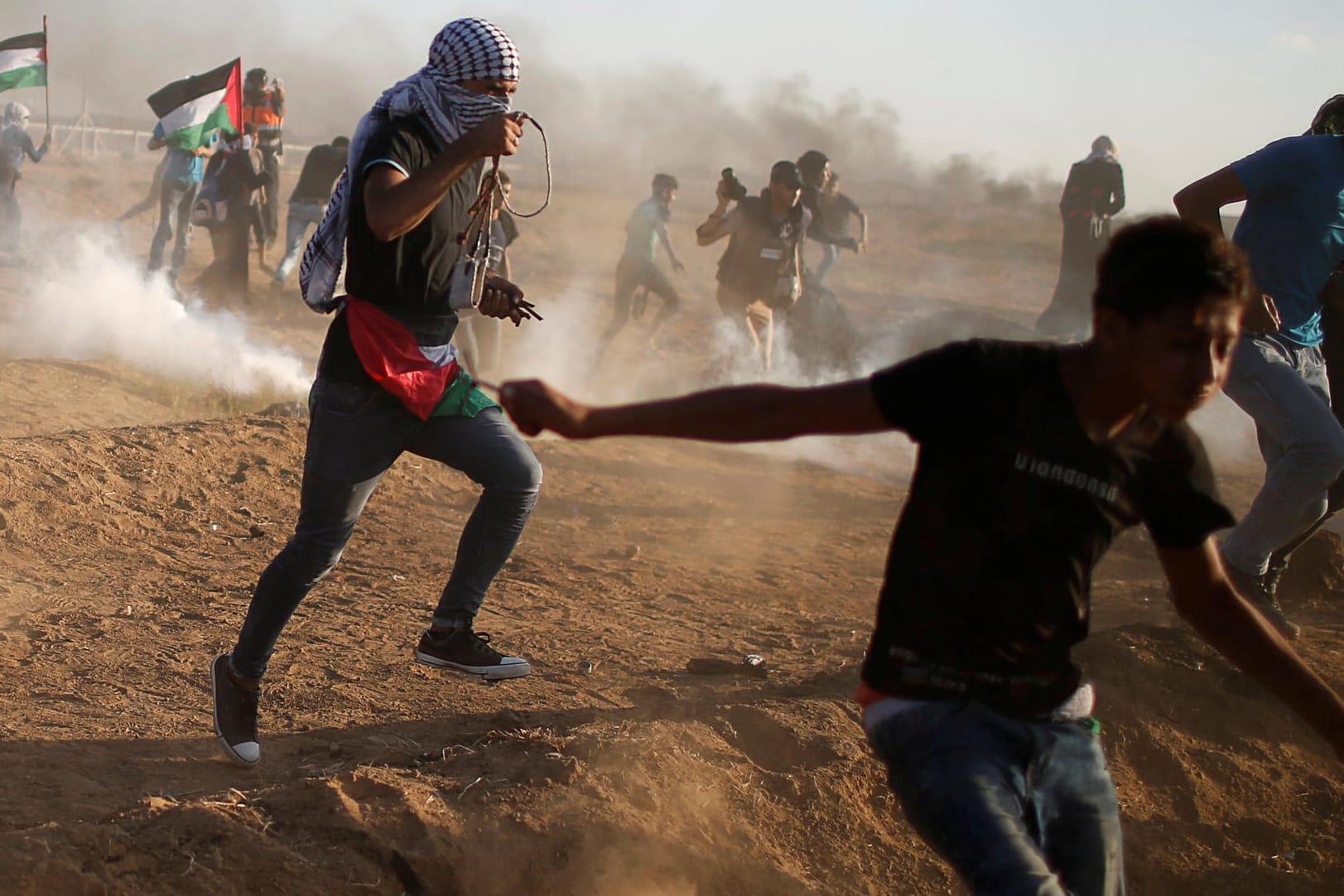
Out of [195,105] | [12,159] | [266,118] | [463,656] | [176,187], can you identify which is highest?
[266,118]

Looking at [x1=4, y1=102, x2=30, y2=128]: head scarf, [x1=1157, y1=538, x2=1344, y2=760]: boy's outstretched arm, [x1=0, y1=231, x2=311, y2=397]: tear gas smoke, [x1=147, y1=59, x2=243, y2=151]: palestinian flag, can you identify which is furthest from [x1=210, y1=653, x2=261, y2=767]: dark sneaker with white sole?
[x1=4, y1=102, x2=30, y2=128]: head scarf

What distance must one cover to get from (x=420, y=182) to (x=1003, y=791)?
6.70ft

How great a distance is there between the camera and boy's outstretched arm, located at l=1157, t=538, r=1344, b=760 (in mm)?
2418

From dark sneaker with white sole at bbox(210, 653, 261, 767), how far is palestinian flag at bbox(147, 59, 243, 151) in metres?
9.80

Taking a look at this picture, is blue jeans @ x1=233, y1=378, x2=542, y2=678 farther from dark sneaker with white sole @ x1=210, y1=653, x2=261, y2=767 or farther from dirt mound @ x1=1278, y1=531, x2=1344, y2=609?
dirt mound @ x1=1278, y1=531, x2=1344, y2=609

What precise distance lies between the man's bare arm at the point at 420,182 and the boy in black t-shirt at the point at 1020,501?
119 centimetres

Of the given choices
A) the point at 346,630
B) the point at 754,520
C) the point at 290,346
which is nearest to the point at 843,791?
the point at 346,630

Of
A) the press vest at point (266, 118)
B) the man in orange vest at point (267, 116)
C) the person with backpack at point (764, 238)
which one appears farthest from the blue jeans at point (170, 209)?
the person with backpack at point (764, 238)

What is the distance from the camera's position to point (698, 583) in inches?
271

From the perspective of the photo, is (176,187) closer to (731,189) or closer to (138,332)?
(138,332)

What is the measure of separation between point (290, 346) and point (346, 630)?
27.2 feet

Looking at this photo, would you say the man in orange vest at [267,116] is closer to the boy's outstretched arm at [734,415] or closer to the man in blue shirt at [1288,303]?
the man in blue shirt at [1288,303]

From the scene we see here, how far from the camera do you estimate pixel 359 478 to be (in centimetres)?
354

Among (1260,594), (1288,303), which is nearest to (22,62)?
(1288,303)
